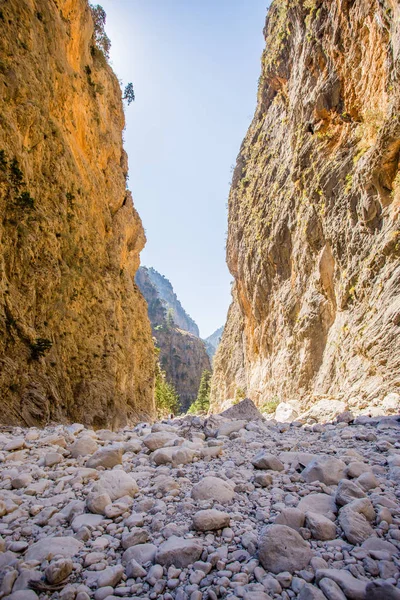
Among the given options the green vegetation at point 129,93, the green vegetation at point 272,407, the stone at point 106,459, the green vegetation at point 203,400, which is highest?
the green vegetation at point 129,93

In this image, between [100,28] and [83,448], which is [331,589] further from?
[100,28]

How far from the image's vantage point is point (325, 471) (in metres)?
2.62

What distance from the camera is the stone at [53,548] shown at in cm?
172

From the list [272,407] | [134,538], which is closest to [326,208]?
[272,407]

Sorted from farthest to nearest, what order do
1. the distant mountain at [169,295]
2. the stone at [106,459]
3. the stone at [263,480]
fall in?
the distant mountain at [169,295] < the stone at [106,459] < the stone at [263,480]

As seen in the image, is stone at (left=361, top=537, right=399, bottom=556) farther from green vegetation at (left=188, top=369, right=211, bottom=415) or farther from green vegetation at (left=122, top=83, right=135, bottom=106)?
green vegetation at (left=188, top=369, right=211, bottom=415)

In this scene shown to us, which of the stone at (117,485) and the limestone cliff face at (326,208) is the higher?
the limestone cliff face at (326,208)

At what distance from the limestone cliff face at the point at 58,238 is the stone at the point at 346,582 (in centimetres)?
559

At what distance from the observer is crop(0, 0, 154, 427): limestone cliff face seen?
20.7 feet

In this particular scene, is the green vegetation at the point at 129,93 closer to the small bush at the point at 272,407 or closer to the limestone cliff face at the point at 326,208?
the limestone cliff face at the point at 326,208

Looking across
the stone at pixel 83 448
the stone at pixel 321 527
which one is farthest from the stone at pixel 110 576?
the stone at pixel 83 448

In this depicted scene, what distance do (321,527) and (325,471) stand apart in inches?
34.7

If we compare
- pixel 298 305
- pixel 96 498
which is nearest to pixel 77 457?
pixel 96 498

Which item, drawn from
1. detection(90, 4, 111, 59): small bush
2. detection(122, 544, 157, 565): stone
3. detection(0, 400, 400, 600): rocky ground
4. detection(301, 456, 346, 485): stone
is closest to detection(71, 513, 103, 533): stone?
detection(0, 400, 400, 600): rocky ground
